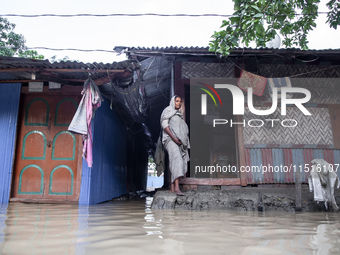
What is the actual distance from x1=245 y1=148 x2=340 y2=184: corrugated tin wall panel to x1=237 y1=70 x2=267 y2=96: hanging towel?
1409mm

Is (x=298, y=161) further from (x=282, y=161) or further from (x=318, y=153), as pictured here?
(x=318, y=153)

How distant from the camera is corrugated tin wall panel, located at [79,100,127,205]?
562 centimetres

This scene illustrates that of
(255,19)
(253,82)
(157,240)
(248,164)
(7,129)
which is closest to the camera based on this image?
(157,240)

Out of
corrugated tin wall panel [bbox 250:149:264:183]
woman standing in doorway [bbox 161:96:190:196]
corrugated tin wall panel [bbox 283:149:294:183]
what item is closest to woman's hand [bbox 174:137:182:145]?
woman standing in doorway [bbox 161:96:190:196]

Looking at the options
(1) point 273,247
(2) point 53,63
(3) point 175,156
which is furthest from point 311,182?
Result: (2) point 53,63

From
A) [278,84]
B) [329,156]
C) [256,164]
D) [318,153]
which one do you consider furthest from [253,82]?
[329,156]

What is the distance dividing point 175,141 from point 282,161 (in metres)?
2.68

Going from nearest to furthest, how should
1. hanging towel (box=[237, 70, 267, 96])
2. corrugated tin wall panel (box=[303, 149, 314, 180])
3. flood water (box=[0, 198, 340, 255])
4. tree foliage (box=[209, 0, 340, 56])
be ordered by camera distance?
flood water (box=[0, 198, 340, 255]) → tree foliage (box=[209, 0, 340, 56]) → corrugated tin wall panel (box=[303, 149, 314, 180]) → hanging towel (box=[237, 70, 267, 96])

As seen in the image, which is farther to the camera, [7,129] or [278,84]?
[278,84]

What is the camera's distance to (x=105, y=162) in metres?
6.88

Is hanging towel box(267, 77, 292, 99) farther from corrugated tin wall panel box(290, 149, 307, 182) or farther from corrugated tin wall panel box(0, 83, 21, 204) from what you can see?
corrugated tin wall panel box(0, 83, 21, 204)

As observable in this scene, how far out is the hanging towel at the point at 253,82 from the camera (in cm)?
614

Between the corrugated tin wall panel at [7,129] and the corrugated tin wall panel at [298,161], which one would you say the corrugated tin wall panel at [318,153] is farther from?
the corrugated tin wall panel at [7,129]

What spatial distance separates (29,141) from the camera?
5914 millimetres
